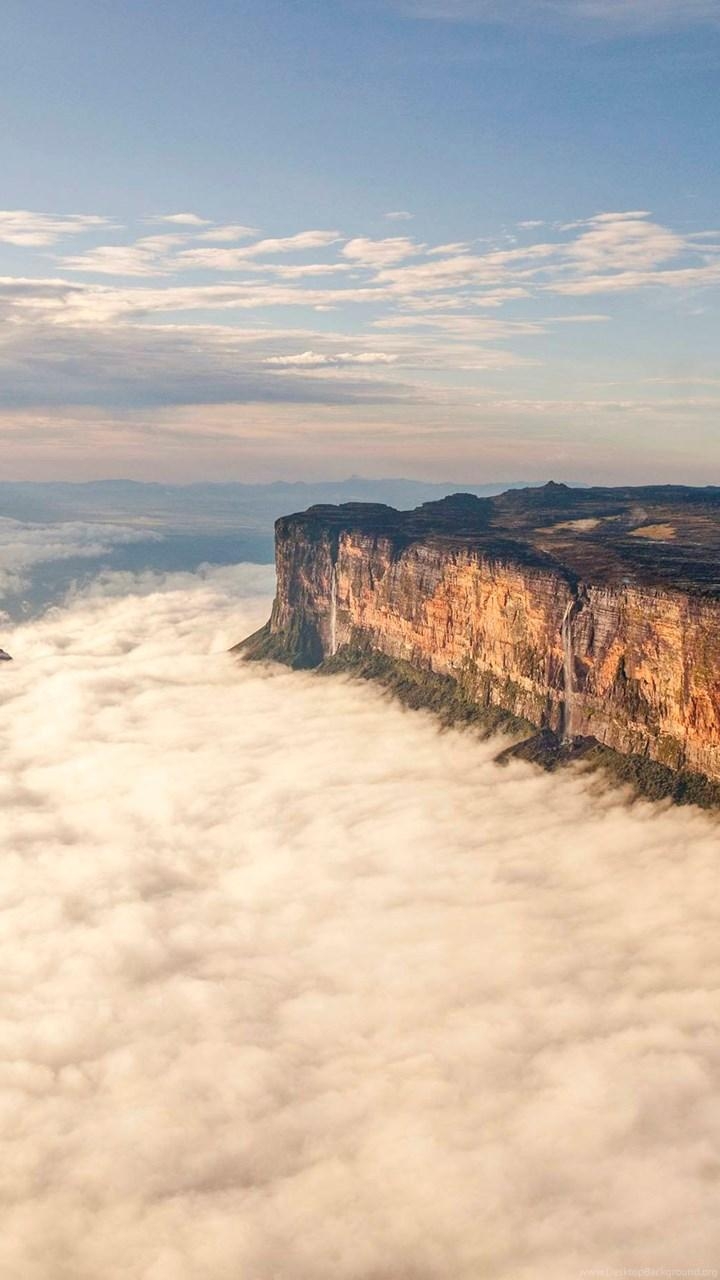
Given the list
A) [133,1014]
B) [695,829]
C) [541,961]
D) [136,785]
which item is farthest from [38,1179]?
[136,785]

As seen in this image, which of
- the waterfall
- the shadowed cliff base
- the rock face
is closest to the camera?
the shadowed cliff base

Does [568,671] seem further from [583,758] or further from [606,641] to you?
[583,758]

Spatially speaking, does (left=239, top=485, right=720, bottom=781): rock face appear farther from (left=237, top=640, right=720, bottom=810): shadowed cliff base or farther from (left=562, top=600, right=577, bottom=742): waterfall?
(left=237, top=640, right=720, bottom=810): shadowed cliff base

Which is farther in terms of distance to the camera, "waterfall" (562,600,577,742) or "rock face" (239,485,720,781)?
"waterfall" (562,600,577,742)

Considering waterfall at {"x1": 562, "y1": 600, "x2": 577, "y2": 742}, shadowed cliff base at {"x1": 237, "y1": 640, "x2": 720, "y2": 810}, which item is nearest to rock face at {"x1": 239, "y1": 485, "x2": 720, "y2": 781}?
waterfall at {"x1": 562, "y1": 600, "x2": 577, "y2": 742}

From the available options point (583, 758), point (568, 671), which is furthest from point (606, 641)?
point (583, 758)

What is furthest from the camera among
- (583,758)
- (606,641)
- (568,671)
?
(568,671)

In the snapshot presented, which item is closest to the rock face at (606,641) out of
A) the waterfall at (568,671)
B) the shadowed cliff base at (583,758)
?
the waterfall at (568,671)

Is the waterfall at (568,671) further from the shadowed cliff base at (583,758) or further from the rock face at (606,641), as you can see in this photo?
the shadowed cliff base at (583,758)
